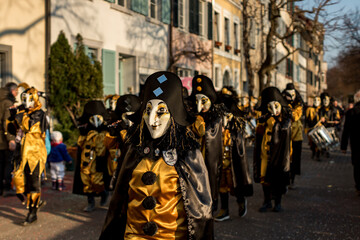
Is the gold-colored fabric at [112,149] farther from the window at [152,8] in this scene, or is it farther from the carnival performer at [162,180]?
the window at [152,8]

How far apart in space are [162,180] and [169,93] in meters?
0.67

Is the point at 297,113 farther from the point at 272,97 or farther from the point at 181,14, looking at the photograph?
the point at 181,14

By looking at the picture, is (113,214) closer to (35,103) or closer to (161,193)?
(161,193)

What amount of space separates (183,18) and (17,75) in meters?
11.0

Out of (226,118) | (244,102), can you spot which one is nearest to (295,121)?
(226,118)

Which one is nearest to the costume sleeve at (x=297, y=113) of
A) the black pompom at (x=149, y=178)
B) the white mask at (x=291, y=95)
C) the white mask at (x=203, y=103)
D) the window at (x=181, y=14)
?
the white mask at (x=291, y=95)

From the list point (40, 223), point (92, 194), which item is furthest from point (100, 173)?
point (40, 223)

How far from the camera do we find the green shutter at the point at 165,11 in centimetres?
1933

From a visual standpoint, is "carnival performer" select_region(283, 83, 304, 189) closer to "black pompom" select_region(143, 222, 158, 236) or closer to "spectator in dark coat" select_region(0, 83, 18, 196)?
"black pompom" select_region(143, 222, 158, 236)

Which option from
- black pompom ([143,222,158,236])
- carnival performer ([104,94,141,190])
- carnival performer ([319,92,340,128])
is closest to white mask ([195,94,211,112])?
carnival performer ([104,94,141,190])

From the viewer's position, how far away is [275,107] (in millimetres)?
7656

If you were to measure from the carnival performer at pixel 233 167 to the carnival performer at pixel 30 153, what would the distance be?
269cm

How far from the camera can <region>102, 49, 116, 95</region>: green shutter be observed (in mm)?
15453

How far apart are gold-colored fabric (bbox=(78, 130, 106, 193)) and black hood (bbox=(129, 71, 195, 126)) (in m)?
4.13
